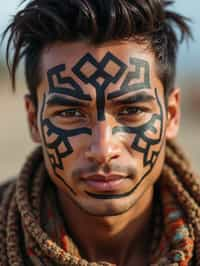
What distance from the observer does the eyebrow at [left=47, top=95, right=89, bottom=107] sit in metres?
4.05

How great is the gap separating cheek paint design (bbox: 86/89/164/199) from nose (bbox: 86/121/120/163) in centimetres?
7

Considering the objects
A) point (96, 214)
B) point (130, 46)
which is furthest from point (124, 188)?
point (130, 46)

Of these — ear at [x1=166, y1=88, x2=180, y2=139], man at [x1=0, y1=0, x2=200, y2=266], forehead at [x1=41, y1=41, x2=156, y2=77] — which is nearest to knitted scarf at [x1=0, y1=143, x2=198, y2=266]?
man at [x1=0, y1=0, x2=200, y2=266]

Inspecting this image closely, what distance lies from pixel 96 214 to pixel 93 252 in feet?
1.36

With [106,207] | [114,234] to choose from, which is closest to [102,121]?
[106,207]

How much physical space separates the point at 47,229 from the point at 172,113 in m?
1.12

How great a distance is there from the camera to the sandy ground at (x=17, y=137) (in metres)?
13.1

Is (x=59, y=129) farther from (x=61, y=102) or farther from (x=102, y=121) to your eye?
(x=102, y=121)

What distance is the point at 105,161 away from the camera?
12.8 feet

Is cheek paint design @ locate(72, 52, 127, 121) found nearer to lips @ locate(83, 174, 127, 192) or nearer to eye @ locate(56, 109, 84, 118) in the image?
eye @ locate(56, 109, 84, 118)

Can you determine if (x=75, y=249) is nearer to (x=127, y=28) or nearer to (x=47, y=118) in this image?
(x=47, y=118)

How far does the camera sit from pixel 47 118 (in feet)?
13.8

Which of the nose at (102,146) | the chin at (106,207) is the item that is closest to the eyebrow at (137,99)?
the nose at (102,146)

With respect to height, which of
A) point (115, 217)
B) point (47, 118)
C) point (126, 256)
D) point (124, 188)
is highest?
point (47, 118)
